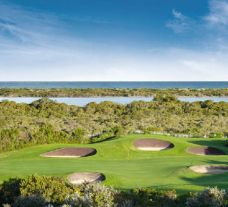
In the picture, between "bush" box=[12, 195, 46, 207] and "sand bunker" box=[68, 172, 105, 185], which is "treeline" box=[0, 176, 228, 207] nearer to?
"bush" box=[12, 195, 46, 207]

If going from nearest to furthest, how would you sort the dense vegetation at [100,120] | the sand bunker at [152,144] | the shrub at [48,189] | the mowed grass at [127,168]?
1. the shrub at [48,189]
2. the mowed grass at [127,168]
3. the sand bunker at [152,144]
4. the dense vegetation at [100,120]

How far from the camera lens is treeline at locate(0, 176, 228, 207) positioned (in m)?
8.84

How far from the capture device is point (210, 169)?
1770cm

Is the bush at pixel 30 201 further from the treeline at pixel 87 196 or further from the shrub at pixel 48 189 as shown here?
the shrub at pixel 48 189

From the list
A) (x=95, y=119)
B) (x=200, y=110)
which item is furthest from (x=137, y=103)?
(x=95, y=119)

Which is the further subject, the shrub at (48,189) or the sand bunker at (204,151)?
the sand bunker at (204,151)

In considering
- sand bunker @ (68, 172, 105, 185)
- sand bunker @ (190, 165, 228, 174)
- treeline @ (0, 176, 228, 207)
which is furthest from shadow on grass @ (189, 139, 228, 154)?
treeline @ (0, 176, 228, 207)

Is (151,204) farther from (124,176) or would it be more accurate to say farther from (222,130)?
(222,130)

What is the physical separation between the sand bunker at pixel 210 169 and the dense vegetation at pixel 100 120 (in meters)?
13.4

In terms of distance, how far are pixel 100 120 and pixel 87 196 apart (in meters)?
39.5

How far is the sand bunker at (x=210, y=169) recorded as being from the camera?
17141mm

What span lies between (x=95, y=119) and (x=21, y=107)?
11460 mm

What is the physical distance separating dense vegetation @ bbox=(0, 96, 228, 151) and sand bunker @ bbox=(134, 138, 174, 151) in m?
6.29

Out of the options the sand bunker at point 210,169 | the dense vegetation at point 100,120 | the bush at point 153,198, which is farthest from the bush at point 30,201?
the dense vegetation at point 100,120
